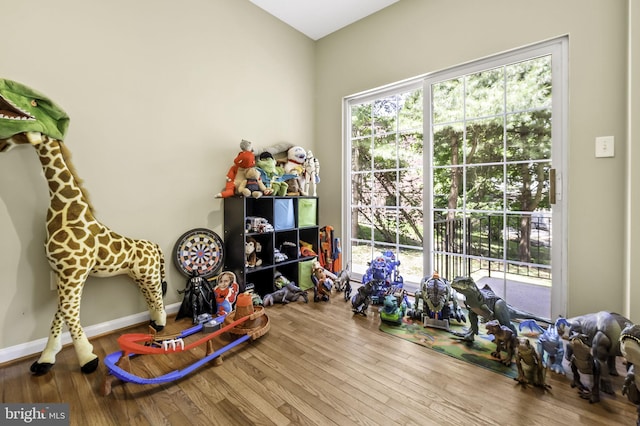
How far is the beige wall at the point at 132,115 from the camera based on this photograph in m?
1.61

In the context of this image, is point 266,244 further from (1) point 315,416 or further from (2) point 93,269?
(1) point 315,416

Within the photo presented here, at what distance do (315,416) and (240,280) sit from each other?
1394mm

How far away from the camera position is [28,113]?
1.43 m

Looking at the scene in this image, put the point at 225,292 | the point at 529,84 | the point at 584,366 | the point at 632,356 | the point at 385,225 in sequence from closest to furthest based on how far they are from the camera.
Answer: the point at 632,356
the point at 584,366
the point at 529,84
the point at 225,292
the point at 385,225

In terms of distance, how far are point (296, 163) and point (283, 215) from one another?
0.59m

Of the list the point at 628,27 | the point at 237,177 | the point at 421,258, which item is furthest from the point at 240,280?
the point at 628,27

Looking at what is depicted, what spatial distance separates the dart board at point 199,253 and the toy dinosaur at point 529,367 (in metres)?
2.16

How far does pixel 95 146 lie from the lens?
1.83m

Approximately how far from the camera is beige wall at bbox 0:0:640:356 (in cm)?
163

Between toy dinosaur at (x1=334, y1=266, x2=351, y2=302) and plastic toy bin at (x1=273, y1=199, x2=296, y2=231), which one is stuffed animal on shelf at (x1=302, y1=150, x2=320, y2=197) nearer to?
plastic toy bin at (x1=273, y1=199, x2=296, y2=231)

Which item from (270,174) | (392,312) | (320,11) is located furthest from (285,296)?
(320,11)

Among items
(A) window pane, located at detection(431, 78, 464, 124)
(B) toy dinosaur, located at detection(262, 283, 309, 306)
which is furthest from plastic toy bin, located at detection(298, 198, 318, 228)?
(A) window pane, located at detection(431, 78, 464, 124)

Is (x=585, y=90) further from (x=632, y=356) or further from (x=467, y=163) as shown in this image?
(x=632, y=356)

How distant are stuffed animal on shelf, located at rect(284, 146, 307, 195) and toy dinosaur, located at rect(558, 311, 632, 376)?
2.27 meters
